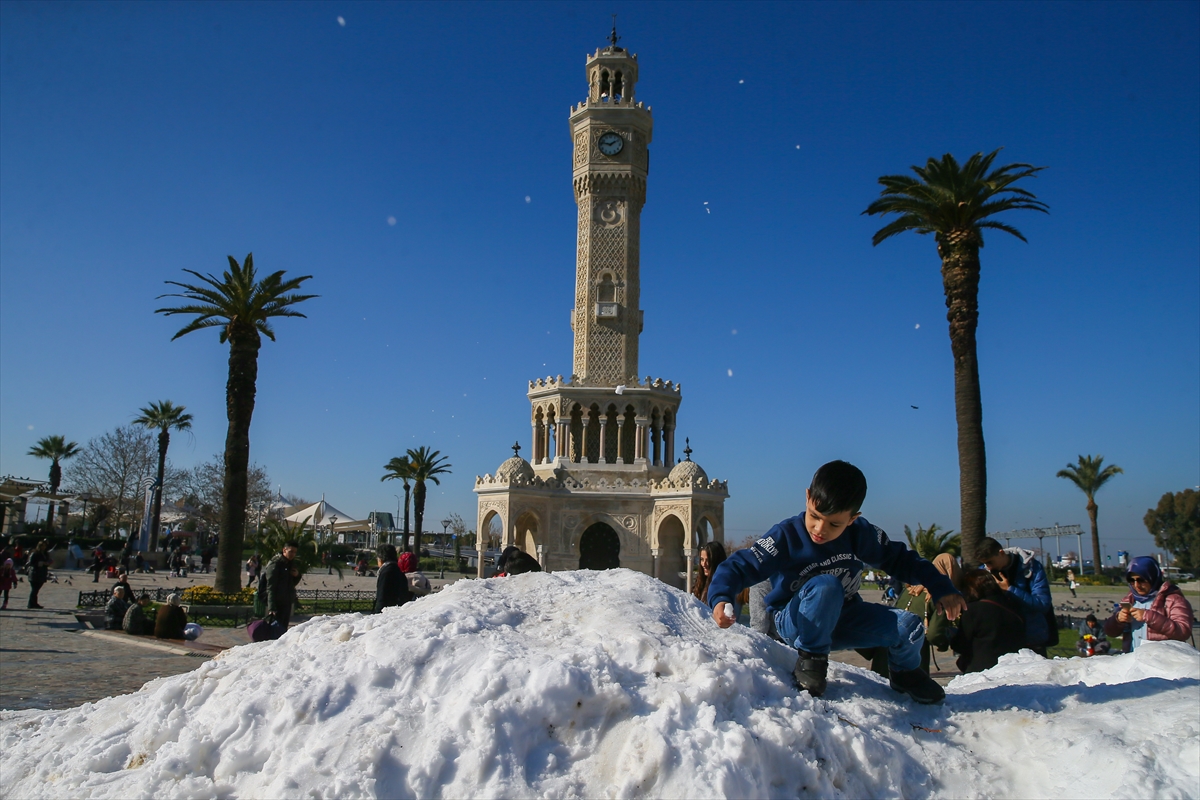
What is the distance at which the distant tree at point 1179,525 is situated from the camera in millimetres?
65312

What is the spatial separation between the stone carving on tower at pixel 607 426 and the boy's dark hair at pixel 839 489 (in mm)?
26113

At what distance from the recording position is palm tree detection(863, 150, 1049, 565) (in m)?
16.9

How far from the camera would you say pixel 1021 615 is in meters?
5.94

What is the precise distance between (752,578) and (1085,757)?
138cm

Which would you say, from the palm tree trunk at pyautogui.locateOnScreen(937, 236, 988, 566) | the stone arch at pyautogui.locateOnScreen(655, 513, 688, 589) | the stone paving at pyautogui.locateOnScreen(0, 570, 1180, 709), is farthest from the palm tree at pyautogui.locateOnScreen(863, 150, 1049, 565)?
the stone arch at pyautogui.locateOnScreen(655, 513, 688, 589)

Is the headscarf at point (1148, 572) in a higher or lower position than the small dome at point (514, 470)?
lower

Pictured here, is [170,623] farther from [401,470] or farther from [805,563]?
[401,470]

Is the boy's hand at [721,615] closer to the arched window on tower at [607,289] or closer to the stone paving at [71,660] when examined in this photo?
the stone paving at [71,660]

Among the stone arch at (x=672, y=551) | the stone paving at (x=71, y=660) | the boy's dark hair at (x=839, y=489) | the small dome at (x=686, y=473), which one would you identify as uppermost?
the small dome at (x=686, y=473)

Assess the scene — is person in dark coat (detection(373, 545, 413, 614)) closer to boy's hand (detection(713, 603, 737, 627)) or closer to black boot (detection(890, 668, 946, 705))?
boy's hand (detection(713, 603, 737, 627))

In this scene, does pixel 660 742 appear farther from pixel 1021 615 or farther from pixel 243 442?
pixel 243 442

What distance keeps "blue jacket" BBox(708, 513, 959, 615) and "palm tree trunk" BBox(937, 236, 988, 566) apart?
13251 mm

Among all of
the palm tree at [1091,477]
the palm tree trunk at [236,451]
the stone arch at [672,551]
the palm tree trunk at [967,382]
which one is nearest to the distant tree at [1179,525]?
the palm tree at [1091,477]

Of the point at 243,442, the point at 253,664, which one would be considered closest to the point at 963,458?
the point at 253,664
